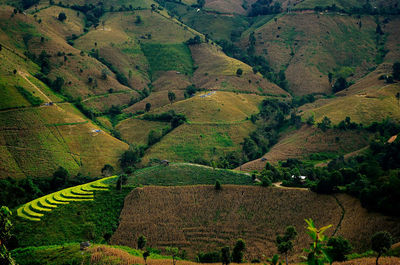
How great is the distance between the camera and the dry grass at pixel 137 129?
11919cm

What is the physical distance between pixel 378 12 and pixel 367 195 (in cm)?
17091

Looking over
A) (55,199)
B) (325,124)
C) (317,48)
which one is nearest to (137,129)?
(55,199)

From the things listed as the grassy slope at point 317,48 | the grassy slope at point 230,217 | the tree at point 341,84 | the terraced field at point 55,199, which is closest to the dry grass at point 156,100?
the grassy slope at point 317,48

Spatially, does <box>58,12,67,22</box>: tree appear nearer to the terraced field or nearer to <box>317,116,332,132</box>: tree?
the terraced field

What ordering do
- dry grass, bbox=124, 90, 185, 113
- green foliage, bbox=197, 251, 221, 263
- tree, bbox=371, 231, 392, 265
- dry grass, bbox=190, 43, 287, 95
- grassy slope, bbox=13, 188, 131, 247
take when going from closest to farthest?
tree, bbox=371, 231, 392, 265 < green foliage, bbox=197, 251, 221, 263 < grassy slope, bbox=13, 188, 131, 247 < dry grass, bbox=124, 90, 185, 113 < dry grass, bbox=190, 43, 287, 95

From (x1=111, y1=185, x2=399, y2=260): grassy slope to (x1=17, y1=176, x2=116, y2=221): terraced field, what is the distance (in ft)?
30.7

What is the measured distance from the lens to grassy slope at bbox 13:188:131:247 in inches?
2547

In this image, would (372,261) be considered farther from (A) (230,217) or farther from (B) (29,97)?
(B) (29,97)

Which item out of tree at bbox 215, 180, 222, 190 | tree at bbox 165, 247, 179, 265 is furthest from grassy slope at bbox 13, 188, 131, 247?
tree at bbox 215, 180, 222, 190

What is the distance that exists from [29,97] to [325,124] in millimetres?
A: 90345

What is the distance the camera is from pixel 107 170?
96.5 metres

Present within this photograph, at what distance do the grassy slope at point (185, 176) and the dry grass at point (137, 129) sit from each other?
103 ft

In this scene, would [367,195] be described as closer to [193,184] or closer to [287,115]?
[193,184]

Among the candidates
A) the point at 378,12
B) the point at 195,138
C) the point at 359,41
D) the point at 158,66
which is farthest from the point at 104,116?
the point at 378,12
